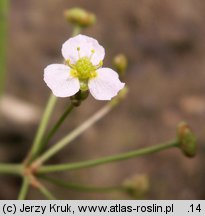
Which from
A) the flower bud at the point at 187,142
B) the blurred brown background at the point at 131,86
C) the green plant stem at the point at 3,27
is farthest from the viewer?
the blurred brown background at the point at 131,86

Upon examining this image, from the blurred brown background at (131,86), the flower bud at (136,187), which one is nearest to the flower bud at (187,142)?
the flower bud at (136,187)

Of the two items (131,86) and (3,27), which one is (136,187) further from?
(131,86)

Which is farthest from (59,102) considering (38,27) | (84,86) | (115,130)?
(84,86)

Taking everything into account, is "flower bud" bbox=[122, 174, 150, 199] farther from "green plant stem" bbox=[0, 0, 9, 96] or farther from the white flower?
"green plant stem" bbox=[0, 0, 9, 96]

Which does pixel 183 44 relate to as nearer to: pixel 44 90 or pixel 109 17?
pixel 109 17

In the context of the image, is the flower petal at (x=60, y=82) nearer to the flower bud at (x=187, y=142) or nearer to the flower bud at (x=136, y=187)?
the flower bud at (x=187, y=142)

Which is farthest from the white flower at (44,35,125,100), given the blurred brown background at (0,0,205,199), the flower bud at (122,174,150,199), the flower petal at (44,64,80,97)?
the blurred brown background at (0,0,205,199)
